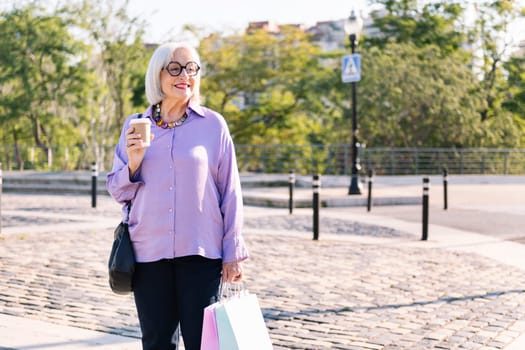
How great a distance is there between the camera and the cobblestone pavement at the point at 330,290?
5.70 meters

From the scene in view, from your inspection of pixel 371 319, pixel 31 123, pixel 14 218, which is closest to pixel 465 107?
pixel 31 123

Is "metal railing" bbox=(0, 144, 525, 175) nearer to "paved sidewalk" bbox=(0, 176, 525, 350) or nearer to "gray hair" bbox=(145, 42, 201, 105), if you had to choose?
"paved sidewalk" bbox=(0, 176, 525, 350)

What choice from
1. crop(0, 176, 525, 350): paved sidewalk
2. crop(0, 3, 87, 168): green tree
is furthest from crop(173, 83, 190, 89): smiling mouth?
crop(0, 3, 87, 168): green tree

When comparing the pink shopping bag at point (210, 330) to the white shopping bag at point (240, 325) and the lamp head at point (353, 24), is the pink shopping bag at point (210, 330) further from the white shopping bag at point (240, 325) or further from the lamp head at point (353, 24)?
the lamp head at point (353, 24)

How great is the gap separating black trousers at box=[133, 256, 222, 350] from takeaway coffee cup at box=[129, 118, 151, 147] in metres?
0.52

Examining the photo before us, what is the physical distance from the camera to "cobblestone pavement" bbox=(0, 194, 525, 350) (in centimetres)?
570

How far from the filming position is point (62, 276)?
7848 millimetres

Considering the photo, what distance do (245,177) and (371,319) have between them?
19901mm

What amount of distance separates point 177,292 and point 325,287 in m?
4.32

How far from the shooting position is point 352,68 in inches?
791

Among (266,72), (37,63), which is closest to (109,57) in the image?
(37,63)

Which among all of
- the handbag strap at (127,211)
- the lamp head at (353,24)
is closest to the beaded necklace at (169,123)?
the handbag strap at (127,211)

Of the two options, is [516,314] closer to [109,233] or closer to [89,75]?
[109,233]

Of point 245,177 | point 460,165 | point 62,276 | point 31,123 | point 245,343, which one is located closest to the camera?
point 245,343
